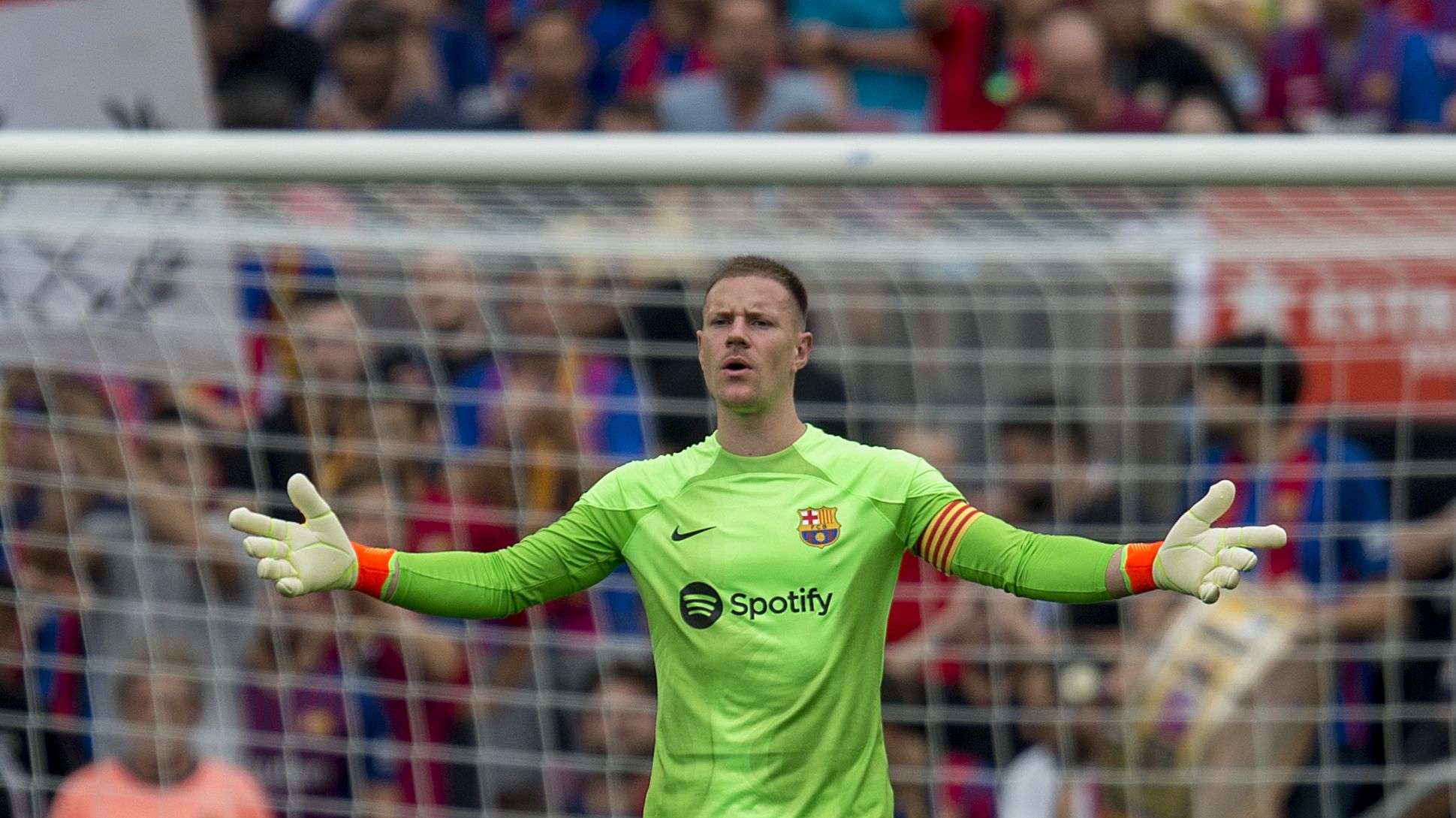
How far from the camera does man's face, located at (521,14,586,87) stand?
8.77 m

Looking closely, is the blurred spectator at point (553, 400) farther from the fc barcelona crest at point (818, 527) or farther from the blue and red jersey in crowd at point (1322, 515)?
the fc barcelona crest at point (818, 527)

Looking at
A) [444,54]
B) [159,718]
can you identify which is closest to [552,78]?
[444,54]

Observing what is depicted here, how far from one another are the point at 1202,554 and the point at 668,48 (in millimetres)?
6143

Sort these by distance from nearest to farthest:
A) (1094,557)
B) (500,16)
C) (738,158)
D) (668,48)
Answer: (1094,557) < (738,158) < (668,48) < (500,16)

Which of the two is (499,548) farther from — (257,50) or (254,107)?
(257,50)

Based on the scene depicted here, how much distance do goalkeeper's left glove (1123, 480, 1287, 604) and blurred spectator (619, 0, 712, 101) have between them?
19.0 feet

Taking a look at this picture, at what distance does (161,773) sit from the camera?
22.4 ft

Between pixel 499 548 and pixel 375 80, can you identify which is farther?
pixel 375 80

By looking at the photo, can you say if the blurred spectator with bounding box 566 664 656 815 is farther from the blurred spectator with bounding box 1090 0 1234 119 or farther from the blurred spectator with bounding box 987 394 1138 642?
the blurred spectator with bounding box 1090 0 1234 119

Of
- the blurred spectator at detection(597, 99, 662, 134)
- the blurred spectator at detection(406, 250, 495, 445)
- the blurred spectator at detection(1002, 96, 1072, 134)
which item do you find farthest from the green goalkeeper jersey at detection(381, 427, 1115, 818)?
the blurred spectator at detection(597, 99, 662, 134)

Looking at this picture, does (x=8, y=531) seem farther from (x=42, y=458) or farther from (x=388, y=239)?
(x=388, y=239)

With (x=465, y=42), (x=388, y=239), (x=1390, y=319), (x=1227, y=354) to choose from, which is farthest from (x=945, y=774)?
(x=465, y=42)

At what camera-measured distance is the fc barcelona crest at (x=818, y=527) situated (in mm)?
4055

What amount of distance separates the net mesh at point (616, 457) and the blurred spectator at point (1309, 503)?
1 cm
